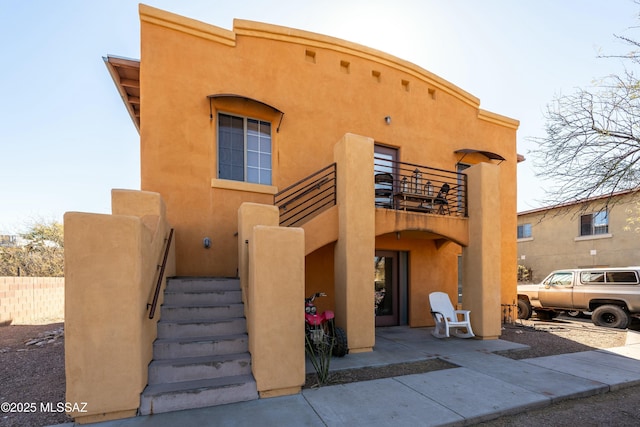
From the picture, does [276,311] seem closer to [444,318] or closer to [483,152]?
[444,318]

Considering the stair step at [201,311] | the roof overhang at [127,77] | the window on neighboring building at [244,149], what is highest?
the roof overhang at [127,77]

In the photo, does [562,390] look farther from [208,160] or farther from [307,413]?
[208,160]

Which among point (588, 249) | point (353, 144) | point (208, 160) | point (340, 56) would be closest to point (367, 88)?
point (340, 56)

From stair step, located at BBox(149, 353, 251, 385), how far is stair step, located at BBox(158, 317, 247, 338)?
43 cm

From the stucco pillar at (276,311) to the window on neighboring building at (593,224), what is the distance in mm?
18915

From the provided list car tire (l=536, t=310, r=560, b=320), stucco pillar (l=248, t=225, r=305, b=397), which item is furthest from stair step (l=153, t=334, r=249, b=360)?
car tire (l=536, t=310, r=560, b=320)

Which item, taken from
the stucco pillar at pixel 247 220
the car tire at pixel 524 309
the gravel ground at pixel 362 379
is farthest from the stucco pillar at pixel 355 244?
the car tire at pixel 524 309

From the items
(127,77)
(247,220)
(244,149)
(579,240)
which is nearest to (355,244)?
(247,220)

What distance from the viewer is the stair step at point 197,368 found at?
13.4 ft

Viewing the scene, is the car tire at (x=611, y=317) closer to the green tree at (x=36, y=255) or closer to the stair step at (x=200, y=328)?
the stair step at (x=200, y=328)

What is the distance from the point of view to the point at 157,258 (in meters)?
4.92

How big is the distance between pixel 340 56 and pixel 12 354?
10203 millimetres

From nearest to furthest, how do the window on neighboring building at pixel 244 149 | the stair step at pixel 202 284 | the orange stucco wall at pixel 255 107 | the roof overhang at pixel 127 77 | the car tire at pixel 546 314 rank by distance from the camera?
the stair step at pixel 202 284 → the orange stucco wall at pixel 255 107 → the roof overhang at pixel 127 77 → the window on neighboring building at pixel 244 149 → the car tire at pixel 546 314

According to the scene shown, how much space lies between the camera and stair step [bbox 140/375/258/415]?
372 cm
